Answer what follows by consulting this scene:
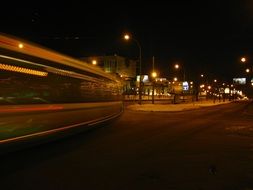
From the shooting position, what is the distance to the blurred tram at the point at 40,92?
9180 mm

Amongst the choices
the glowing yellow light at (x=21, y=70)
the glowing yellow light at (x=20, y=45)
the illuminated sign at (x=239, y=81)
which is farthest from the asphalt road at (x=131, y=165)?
the illuminated sign at (x=239, y=81)

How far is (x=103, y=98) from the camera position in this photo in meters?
17.5

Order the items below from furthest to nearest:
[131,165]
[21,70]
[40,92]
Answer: [40,92], [21,70], [131,165]

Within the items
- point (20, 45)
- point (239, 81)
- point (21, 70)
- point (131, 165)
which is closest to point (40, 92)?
point (21, 70)

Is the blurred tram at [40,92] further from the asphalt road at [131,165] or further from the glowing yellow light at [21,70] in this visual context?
the asphalt road at [131,165]

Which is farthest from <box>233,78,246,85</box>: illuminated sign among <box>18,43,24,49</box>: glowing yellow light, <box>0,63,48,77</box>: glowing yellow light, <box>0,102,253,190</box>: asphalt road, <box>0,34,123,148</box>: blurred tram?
<box>18,43,24,49</box>: glowing yellow light

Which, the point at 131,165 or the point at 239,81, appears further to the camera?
the point at 239,81

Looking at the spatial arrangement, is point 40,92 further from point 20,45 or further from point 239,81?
point 239,81

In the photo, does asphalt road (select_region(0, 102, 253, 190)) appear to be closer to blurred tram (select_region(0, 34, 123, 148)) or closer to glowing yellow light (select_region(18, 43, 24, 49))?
blurred tram (select_region(0, 34, 123, 148))

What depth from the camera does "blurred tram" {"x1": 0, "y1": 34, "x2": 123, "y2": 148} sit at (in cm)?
918

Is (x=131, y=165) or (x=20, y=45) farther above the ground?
(x=20, y=45)

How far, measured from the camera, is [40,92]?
10758 millimetres

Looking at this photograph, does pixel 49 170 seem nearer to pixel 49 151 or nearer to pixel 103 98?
pixel 49 151

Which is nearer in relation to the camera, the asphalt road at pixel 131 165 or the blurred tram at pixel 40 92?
the asphalt road at pixel 131 165
